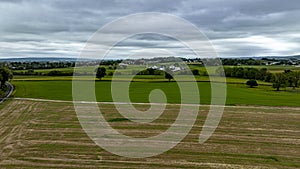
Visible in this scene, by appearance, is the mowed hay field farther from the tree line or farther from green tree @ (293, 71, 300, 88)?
green tree @ (293, 71, 300, 88)

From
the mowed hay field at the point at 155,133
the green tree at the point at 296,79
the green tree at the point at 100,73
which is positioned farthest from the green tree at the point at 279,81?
the green tree at the point at 100,73

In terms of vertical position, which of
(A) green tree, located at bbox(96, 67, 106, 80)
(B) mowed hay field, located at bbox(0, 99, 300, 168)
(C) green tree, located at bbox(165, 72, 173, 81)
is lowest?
Answer: (B) mowed hay field, located at bbox(0, 99, 300, 168)

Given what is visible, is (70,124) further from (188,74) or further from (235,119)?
(188,74)

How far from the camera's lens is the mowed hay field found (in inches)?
703

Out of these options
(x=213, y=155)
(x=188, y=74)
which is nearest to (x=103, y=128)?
(x=213, y=155)

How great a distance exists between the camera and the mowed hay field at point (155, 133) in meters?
17.8

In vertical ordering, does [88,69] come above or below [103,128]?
above

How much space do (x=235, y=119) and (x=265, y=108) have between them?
10228 millimetres

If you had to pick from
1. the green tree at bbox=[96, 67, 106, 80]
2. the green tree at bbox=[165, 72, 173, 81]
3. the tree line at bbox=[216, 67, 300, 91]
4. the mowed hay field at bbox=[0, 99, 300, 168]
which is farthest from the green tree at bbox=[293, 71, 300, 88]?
the green tree at bbox=[96, 67, 106, 80]

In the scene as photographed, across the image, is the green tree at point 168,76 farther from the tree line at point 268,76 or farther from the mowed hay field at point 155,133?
the mowed hay field at point 155,133

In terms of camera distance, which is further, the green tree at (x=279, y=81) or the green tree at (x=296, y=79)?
Answer: the green tree at (x=296, y=79)

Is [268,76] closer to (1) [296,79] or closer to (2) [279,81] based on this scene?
(1) [296,79]

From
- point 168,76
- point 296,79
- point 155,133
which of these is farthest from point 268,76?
point 155,133

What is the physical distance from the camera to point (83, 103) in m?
41.7
